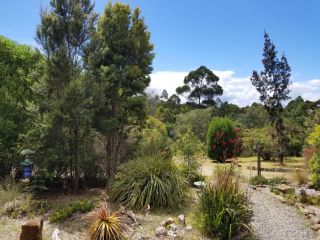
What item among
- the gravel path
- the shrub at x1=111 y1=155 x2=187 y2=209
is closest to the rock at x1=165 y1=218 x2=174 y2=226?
the shrub at x1=111 y1=155 x2=187 y2=209

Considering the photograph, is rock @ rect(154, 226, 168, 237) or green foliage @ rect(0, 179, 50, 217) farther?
green foliage @ rect(0, 179, 50, 217)

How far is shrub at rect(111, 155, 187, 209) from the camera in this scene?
761cm

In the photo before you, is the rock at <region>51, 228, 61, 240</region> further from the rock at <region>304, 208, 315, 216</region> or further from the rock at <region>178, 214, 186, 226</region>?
the rock at <region>304, 208, 315, 216</region>

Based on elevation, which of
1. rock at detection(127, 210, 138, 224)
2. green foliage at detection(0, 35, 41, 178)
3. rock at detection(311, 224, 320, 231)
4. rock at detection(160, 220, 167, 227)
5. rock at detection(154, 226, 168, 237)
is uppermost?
green foliage at detection(0, 35, 41, 178)

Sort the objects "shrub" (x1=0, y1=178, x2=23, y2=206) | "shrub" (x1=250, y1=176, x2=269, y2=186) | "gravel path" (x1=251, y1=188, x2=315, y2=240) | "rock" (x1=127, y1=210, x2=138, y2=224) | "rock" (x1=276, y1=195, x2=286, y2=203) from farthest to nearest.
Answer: "shrub" (x1=250, y1=176, x2=269, y2=186), "rock" (x1=276, y1=195, x2=286, y2=203), "shrub" (x1=0, y1=178, x2=23, y2=206), "rock" (x1=127, y1=210, x2=138, y2=224), "gravel path" (x1=251, y1=188, x2=315, y2=240)

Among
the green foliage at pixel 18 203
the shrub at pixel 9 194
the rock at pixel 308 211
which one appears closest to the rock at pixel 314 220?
the rock at pixel 308 211

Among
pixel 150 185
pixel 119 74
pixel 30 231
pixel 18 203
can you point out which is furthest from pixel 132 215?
pixel 119 74

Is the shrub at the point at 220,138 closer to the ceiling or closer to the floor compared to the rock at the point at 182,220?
closer to the ceiling

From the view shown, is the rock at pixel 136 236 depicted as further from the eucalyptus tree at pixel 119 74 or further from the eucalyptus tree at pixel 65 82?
the eucalyptus tree at pixel 119 74

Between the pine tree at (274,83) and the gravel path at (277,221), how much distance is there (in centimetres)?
1284

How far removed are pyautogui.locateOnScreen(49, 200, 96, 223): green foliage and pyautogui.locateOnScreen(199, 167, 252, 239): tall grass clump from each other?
251 centimetres

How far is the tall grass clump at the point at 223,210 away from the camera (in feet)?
20.2

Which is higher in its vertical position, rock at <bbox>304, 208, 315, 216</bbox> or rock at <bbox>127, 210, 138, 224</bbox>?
rock at <bbox>127, 210, 138, 224</bbox>


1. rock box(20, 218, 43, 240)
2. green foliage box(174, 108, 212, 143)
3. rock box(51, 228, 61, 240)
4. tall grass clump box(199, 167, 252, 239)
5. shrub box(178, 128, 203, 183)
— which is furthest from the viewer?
green foliage box(174, 108, 212, 143)
